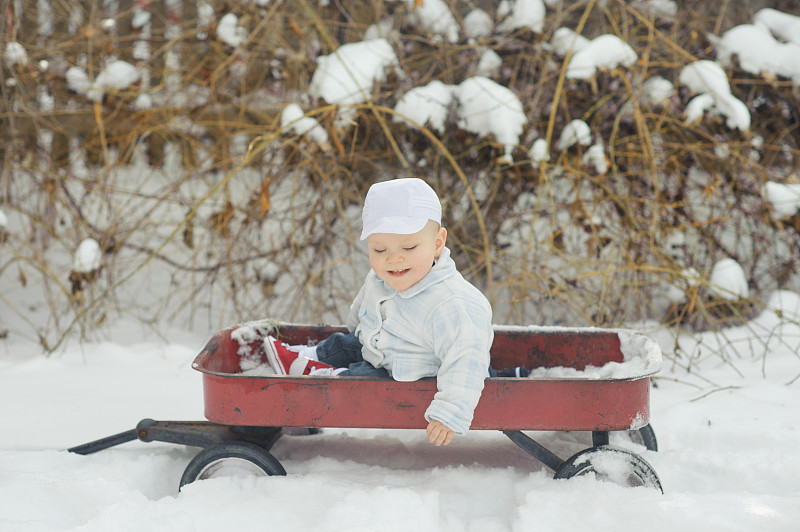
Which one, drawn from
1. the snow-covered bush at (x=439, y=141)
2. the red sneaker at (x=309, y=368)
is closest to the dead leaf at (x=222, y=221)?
the snow-covered bush at (x=439, y=141)

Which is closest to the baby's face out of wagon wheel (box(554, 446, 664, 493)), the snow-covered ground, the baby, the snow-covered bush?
the baby

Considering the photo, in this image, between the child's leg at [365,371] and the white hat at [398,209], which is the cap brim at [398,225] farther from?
the child's leg at [365,371]

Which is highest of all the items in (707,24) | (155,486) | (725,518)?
(707,24)

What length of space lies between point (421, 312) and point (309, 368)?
46 centimetres

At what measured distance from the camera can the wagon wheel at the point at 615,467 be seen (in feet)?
7.11

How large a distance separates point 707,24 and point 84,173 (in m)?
3.90

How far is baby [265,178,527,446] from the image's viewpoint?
6.71ft

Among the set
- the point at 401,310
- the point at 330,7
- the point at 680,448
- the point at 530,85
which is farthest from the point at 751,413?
the point at 330,7

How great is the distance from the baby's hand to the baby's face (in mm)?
438

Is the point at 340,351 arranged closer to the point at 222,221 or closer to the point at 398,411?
the point at 398,411

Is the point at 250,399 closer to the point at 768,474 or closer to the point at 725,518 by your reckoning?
the point at 725,518

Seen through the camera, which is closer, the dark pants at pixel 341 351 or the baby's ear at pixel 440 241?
the baby's ear at pixel 440 241

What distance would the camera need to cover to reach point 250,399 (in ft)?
6.98

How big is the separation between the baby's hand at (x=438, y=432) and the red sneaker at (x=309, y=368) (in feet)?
1.57
